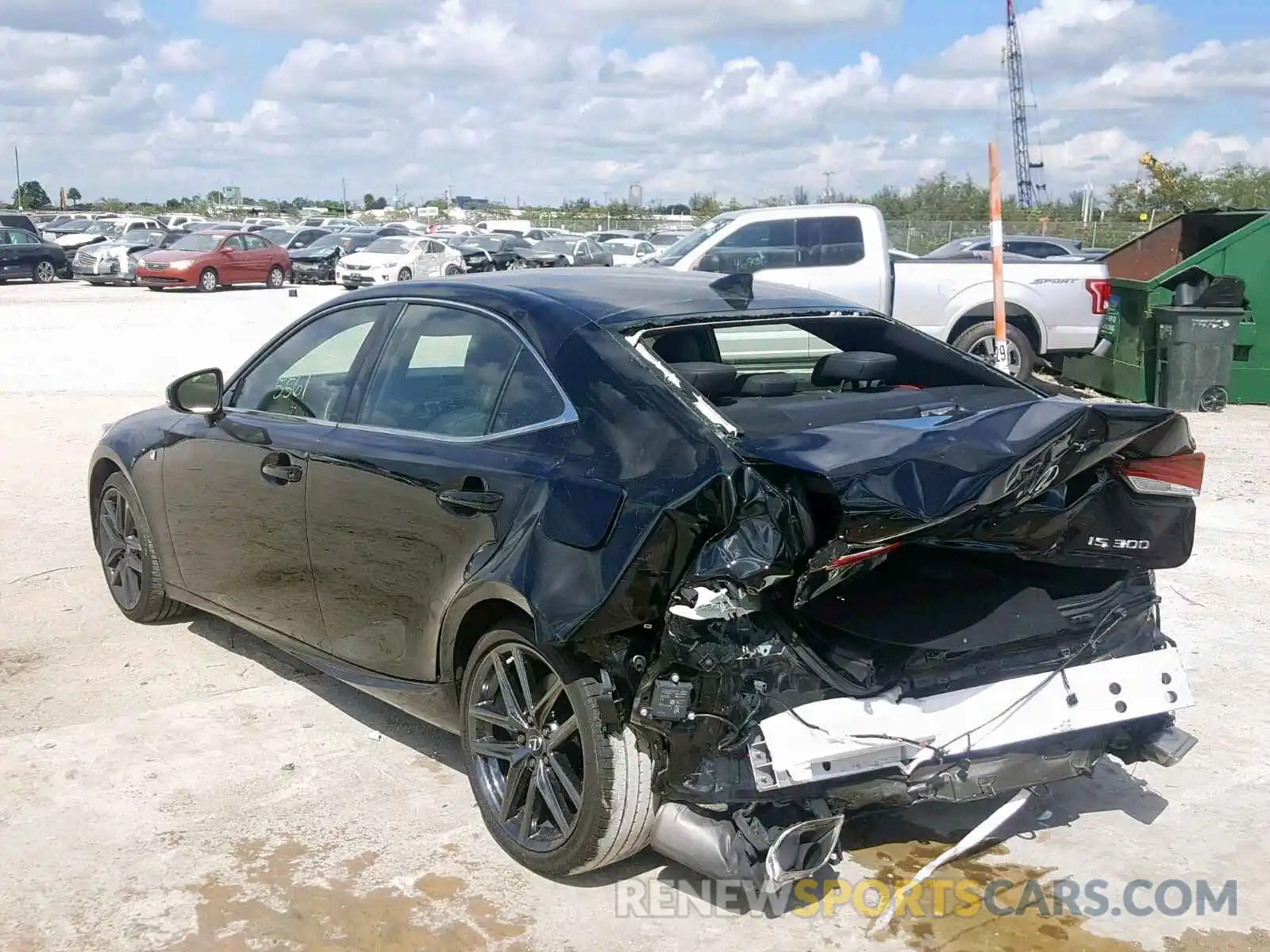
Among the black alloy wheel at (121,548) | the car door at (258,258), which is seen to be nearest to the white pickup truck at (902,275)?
the black alloy wheel at (121,548)

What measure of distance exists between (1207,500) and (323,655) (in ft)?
21.3

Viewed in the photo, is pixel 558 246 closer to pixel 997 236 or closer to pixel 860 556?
pixel 997 236

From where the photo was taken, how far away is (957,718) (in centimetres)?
341

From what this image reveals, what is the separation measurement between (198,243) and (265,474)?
3051 centimetres

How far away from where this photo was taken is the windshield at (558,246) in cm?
3853

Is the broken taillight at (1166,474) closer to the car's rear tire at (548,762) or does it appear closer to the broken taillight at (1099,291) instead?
the car's rear tire at (548,762)

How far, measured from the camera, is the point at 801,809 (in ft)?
10.9

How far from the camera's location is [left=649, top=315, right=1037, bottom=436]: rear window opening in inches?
155

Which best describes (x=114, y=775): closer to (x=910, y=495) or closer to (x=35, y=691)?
(x=35, y=691)

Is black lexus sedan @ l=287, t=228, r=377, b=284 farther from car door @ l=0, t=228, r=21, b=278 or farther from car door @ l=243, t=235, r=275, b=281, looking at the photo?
car door @ l=0, t=228, r=21, b=278

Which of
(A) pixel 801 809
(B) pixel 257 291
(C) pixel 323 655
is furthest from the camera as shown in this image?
(B) pixel 257 291

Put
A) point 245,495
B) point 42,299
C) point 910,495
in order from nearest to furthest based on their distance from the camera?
1. point 910,495
2. point 245,495
3. point 42,299

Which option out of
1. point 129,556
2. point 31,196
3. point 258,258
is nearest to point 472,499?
point 129,556

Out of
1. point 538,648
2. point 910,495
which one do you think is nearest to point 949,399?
point 910,495
